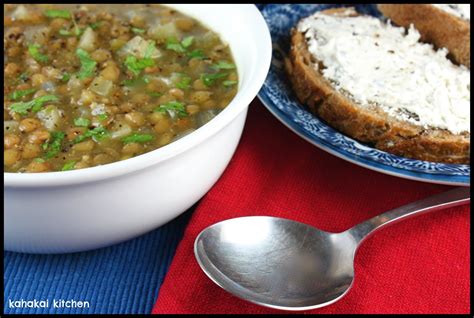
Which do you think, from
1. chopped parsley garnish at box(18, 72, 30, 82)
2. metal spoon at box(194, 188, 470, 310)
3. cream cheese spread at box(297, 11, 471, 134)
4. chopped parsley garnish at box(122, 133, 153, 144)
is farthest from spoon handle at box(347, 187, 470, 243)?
chopped parsley garnish at box(18, 72, 30, 82)

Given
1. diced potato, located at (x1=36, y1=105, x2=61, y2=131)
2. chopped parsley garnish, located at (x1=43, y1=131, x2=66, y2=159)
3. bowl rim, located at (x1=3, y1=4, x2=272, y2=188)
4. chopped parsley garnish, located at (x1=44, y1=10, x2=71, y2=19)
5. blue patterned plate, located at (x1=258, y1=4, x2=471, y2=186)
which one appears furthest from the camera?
chopped parsley garnish, located at (x1=44, y1=10, x2=71, y2=19)

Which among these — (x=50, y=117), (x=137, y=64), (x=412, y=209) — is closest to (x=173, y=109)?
(x=137, y=64)

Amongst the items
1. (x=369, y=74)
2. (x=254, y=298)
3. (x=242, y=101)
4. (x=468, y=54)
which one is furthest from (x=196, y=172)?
(x=468, y=54)

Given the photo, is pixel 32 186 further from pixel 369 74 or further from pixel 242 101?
pixel 369 74

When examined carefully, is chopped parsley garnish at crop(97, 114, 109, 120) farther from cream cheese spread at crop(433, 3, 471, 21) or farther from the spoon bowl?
cream cheese spread at crop(433, 3, 471, 21)

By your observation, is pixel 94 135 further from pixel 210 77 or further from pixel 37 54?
pixel 37 54

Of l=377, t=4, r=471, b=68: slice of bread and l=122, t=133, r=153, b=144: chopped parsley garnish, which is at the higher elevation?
l=377, t=4, r=471, b=68: slice of bread

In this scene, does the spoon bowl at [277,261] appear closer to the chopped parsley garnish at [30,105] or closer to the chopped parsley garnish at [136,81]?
the chopped parsley garnish at [136,81]
